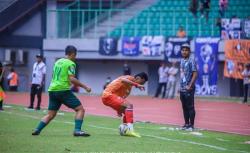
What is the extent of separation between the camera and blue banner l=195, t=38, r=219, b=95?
119ft

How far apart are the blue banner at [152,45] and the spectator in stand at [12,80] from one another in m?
7.63

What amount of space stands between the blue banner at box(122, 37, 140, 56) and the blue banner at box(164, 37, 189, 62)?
176 cm

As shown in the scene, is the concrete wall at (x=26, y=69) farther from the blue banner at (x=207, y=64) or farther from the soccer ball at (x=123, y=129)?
the soccer ball at (x=123, y=129)

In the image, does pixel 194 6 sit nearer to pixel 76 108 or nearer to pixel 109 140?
pixel 76 108

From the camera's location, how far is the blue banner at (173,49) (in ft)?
123

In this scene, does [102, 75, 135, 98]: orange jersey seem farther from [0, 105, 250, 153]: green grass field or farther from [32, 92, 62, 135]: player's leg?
[32, 92, 62, 135]: player's leg

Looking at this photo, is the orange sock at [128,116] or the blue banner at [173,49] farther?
the blue banner at [173,49]

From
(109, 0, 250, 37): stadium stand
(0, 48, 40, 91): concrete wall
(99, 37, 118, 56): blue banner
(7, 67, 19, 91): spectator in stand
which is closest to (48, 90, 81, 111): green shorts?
(109, 0, 250, 37): stadium stand

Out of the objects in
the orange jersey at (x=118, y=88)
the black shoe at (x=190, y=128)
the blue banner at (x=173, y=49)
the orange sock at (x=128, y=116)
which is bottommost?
the black shoe at (x=190, y=128)

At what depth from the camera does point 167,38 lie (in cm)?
3828

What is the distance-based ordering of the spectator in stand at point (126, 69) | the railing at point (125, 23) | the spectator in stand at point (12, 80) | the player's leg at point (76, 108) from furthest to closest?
the spectator in stand at point (12, 80), the railing at point (125, 23), the spectator in stand at point (126, 69), the player's leg at point (76, 108)

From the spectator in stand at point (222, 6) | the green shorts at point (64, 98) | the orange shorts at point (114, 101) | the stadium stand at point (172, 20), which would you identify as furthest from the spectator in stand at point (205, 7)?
the green shorts at point (64, 98)

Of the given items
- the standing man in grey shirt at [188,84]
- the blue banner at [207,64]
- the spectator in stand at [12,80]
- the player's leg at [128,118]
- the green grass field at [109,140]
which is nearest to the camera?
the green grass field at [109,140]

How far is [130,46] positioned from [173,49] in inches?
103
